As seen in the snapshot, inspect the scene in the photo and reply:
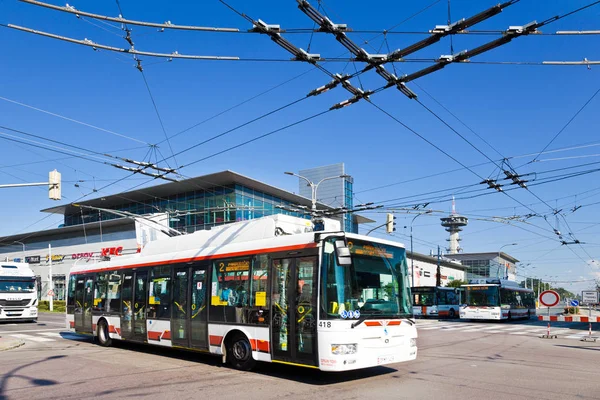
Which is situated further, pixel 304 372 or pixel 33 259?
pixel 33 259

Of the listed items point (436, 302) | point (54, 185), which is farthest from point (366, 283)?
point (436, 302)

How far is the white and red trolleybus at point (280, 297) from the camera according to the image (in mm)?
9453

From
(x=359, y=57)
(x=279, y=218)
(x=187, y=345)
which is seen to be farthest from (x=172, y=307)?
(x=359, y=57)

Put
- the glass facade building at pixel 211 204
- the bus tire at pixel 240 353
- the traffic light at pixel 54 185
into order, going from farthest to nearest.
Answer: the glass facade building at pixel 211 204 → the traffic light at pixel 54 185 → the bus tire at pixel 240 353

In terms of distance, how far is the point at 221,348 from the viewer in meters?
11.6

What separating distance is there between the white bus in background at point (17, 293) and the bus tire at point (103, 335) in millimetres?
13311

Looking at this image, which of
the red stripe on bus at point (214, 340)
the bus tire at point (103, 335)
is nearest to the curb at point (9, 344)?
the bus tire at point (103, 335)

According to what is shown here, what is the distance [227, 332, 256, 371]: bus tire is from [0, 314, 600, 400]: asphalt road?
0.24 metres

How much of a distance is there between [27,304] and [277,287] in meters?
22.7

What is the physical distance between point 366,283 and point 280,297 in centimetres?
176

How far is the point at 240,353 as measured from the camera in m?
11.1

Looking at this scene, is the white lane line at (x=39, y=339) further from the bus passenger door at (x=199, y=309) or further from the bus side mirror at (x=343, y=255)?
the bus side mirror at (x=343, y=255)

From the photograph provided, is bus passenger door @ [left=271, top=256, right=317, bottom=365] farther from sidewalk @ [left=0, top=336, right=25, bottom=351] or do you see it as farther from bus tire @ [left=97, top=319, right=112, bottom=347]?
sidewalk @ [left=0, top=336, right=25, bottom=351]

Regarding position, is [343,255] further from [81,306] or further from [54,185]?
[54,185]
